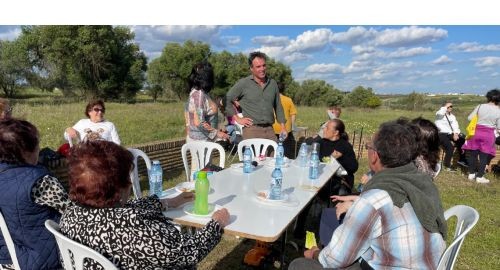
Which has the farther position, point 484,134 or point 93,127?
point 484,134

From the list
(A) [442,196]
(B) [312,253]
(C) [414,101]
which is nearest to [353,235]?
(B) [312,253]

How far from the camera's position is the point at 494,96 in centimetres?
620

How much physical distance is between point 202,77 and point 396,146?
2.38m

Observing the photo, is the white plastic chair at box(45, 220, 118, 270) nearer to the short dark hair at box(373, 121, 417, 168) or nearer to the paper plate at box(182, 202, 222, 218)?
the paper plate at box(182, 202, 222, 218)

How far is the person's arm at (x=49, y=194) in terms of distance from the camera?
5.63 feet

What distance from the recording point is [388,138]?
167 cm

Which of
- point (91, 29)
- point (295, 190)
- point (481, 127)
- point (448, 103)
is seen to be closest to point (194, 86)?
point (295, 190)

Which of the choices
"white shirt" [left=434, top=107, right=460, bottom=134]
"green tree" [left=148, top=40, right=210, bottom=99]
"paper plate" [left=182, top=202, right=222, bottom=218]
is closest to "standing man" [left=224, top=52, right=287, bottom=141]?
"paper plate" [left=182, top=202, right=222, bottom=218]

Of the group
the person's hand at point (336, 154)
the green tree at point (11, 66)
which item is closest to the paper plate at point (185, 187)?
the person's hand at point (336, 154)

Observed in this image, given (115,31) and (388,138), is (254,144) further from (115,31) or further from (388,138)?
(115,31)

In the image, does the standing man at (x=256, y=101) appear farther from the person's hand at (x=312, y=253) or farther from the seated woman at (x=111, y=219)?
the seated woman at (x=111, y=219)

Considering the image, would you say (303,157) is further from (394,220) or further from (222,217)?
(394,220)

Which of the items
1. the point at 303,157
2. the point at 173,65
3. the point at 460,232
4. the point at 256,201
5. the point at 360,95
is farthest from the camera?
the point at 360,95

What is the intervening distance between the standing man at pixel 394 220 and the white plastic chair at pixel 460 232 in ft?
0.31
